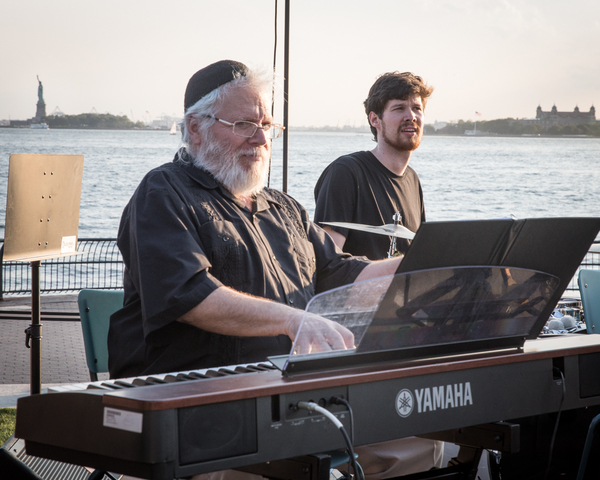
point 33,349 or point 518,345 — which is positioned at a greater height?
point 518,345

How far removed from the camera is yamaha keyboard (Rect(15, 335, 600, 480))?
1.14 metres

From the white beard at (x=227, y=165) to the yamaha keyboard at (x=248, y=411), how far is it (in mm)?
868

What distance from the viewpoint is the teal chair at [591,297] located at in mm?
3951

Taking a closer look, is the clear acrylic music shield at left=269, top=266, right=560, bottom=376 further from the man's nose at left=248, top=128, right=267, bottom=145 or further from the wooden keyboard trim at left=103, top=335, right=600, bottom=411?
the man's nose at left=248, top=128, right=267, bottom=145

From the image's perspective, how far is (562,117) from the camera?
58281 millimetres

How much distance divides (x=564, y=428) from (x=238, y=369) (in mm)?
1158

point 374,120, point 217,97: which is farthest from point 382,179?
point 217,97

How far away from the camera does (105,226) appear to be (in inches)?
1372

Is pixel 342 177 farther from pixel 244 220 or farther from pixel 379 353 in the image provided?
pixel 379 353

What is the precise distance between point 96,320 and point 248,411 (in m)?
1.90

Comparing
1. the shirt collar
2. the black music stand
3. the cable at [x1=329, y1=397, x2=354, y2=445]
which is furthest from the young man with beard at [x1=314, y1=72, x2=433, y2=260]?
the cable at [x1=329, y1=397, x2=354, y2=445]

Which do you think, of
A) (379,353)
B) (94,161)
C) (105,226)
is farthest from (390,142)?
(94,161)

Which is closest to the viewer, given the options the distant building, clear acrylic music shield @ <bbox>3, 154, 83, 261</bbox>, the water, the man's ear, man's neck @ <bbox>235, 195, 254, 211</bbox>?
man's neck @ <bbox>235, 195, 254, 211</bbox>

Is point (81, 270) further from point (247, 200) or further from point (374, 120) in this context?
point (247, 200)
